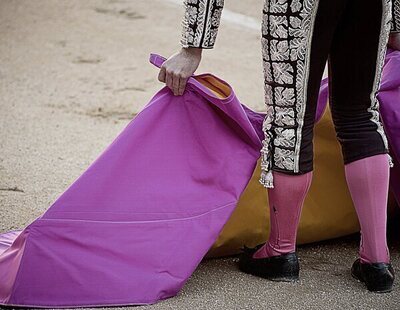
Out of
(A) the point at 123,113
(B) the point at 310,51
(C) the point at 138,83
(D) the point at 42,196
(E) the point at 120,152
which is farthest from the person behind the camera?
(C) the point at 138,83

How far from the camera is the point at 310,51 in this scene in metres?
2.23

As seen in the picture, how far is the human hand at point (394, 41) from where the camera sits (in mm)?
2637

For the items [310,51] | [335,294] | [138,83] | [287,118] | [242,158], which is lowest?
[138,83]

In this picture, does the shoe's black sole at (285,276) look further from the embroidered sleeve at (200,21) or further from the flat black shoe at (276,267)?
the embroidered sleeve at (200,21)

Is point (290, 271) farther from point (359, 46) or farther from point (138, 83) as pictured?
point (138, 83)

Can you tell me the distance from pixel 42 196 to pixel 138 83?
162cm

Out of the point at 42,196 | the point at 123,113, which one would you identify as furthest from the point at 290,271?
the point at 123,113

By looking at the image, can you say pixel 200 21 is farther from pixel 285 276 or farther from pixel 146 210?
pixel 285 276

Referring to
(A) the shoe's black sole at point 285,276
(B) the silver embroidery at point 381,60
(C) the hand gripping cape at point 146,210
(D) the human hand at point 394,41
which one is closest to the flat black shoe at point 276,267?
(A) the shoe's black sole at point 285,276

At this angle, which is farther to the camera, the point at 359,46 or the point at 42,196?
the point at 42,196

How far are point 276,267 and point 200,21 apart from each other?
26.8 inches

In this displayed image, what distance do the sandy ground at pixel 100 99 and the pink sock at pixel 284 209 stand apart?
10 centimetres

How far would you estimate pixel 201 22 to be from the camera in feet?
7.49

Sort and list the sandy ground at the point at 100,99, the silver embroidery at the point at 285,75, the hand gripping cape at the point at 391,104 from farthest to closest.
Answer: the hand gripping cape at the point at 391,104
the sandy ground at the point at 100,99
the silver embroidery at the point at 285,75
